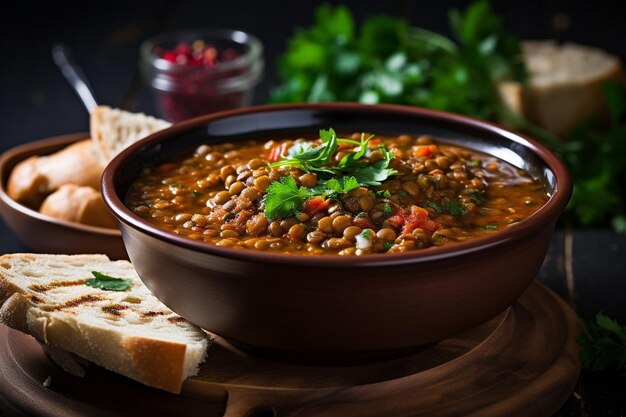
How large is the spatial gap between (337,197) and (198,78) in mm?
2948

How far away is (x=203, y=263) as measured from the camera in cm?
277

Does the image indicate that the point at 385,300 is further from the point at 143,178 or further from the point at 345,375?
the point at 143,178

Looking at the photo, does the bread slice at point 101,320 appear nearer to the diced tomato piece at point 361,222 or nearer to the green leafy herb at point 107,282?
the green leafy herb at point 107,282

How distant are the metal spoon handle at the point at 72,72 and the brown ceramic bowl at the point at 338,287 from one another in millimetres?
3127

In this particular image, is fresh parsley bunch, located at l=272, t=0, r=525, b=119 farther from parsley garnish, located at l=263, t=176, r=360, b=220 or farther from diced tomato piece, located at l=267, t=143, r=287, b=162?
parsley garnish, located at l=263, t=176, r=360, b=220

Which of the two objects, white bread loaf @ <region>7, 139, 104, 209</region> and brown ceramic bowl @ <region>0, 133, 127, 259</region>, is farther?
white bread loaf @ <region>7, 139, 104, 209</region>

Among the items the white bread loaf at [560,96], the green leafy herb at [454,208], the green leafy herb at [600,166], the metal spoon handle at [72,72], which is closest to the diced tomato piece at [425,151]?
the green leafy herb at [454,208]

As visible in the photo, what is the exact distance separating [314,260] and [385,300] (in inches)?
9.7

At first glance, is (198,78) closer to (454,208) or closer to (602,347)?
(454,208)

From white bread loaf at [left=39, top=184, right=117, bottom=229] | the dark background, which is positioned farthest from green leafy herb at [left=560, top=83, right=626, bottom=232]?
white bread loaf at [left=39, top=184, right=117, bottom=229]

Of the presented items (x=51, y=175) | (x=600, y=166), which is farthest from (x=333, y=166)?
(x=600, y=166)

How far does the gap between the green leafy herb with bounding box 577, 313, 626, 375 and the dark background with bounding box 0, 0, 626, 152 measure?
3790mm

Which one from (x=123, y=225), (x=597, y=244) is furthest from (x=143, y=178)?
(x=597, y=244)

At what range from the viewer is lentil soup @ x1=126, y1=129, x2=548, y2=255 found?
299 centimetres
